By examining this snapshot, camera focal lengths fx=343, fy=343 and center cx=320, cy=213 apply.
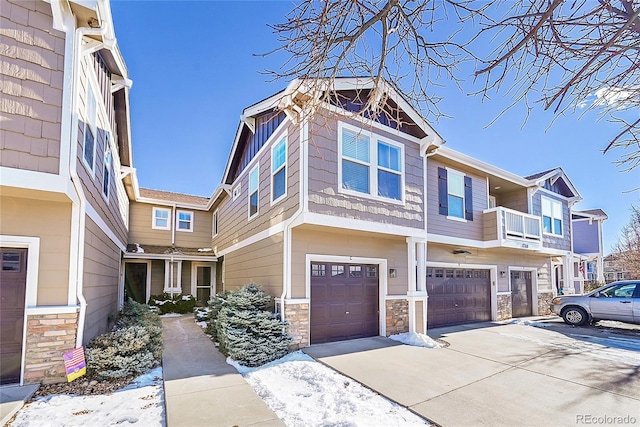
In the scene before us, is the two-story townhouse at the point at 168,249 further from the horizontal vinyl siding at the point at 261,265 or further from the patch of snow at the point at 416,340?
the patch of snow at the point at 416,340

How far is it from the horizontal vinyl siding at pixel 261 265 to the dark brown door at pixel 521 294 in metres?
10.5

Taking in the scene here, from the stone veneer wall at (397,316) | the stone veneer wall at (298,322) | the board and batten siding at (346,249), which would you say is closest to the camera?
the stone veneer wall at (298,322)

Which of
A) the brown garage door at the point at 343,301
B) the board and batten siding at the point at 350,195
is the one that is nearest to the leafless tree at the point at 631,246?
the board and batten siding at the point at 350,195

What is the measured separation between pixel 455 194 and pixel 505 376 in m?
7.06

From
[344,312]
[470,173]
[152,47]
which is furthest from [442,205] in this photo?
[152,47]

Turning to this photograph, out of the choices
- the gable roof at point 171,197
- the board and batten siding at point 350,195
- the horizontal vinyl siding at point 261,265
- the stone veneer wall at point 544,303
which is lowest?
the stone veneer wall at point 544,303

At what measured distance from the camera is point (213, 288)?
1681 cm

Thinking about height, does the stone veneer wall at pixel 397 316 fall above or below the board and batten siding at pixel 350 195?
below

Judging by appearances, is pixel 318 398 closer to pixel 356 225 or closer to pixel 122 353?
pixel 122 353

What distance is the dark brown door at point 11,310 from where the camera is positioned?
4.83 meters

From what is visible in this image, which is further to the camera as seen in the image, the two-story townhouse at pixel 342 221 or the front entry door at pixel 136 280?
the front entry door at pixel 136 280

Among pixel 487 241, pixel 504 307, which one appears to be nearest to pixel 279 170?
pixel 487 241

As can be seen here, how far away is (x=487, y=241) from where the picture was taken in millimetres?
12305

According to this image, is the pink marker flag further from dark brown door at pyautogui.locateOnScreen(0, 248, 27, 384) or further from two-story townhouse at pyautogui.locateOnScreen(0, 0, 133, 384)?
dark brown door at pyautogui.locateOnScreen(0, 248, 27, 384)
